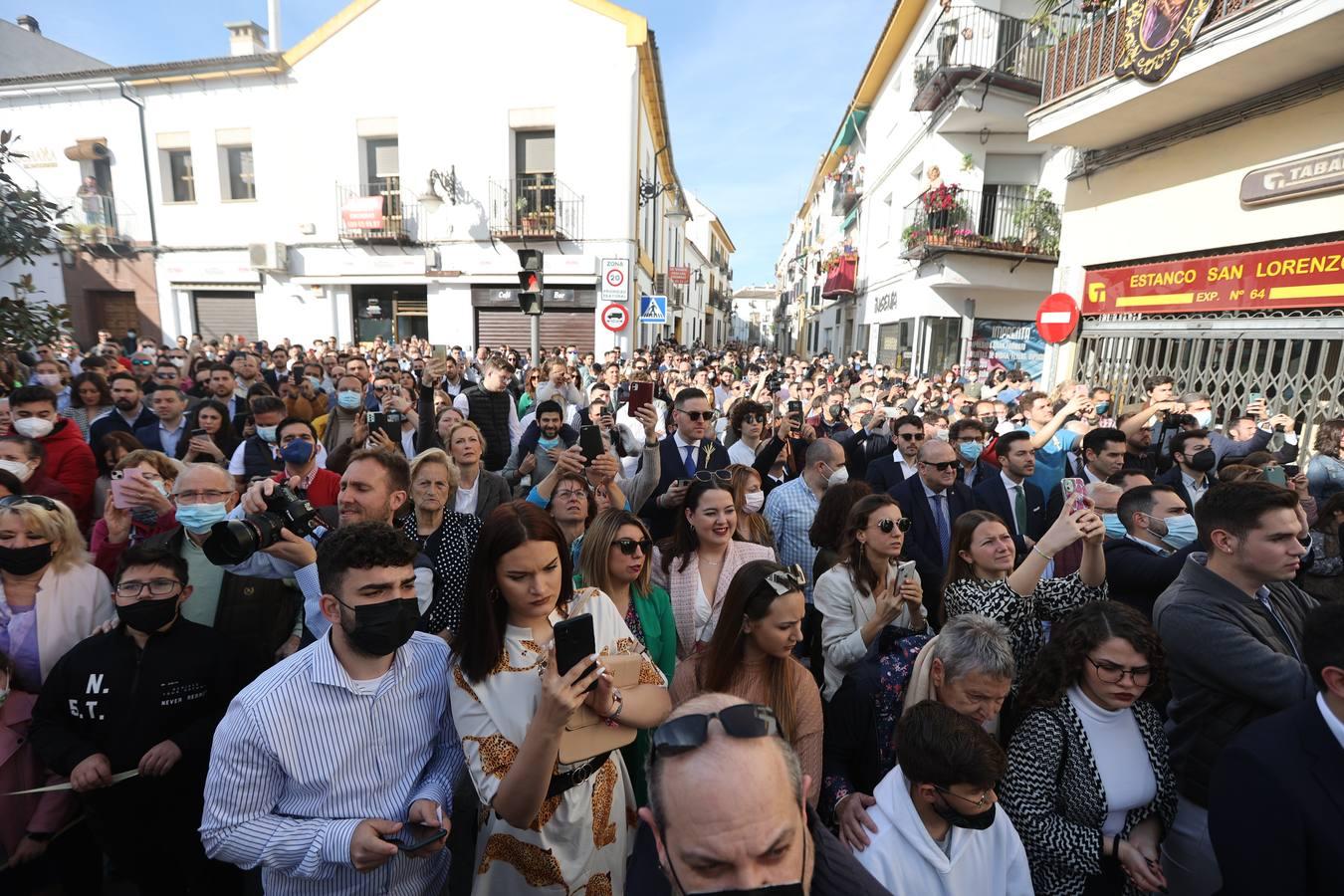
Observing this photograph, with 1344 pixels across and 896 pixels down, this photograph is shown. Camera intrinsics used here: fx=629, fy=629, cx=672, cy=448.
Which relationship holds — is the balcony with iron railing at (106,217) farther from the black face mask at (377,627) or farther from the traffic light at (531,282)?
the black face mask at (377,627)

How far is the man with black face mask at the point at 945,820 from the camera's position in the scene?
1875 millimetres

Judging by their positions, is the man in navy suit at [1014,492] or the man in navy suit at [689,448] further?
the man in navy suit at [689,448]

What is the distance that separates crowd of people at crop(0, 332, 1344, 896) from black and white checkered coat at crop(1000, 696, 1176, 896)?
1 cm

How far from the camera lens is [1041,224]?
48.2 ft

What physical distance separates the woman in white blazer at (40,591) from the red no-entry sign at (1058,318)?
44.3 ft

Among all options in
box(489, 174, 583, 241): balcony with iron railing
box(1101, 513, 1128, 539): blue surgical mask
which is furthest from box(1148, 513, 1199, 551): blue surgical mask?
box(489, 174, 583, 241): balcony with iron railing

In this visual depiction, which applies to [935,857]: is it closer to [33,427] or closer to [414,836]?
[414,836]

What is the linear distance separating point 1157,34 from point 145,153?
25.2 m

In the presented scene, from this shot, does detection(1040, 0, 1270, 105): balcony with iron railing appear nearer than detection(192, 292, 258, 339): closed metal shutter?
Yes

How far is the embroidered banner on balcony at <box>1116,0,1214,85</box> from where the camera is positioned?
316 inches

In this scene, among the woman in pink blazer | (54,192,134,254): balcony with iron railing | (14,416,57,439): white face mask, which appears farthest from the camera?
(54,192,134,254): balcony with iron railing

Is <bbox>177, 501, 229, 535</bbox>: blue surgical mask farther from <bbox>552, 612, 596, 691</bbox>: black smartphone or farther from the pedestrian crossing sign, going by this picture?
the pedestrian crossing sign

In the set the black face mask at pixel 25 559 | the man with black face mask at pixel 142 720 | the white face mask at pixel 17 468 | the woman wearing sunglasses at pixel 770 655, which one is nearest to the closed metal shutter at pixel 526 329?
the white face mask at pixel 17 468

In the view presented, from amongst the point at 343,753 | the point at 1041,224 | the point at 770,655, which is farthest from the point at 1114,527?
the point at 1041,224
